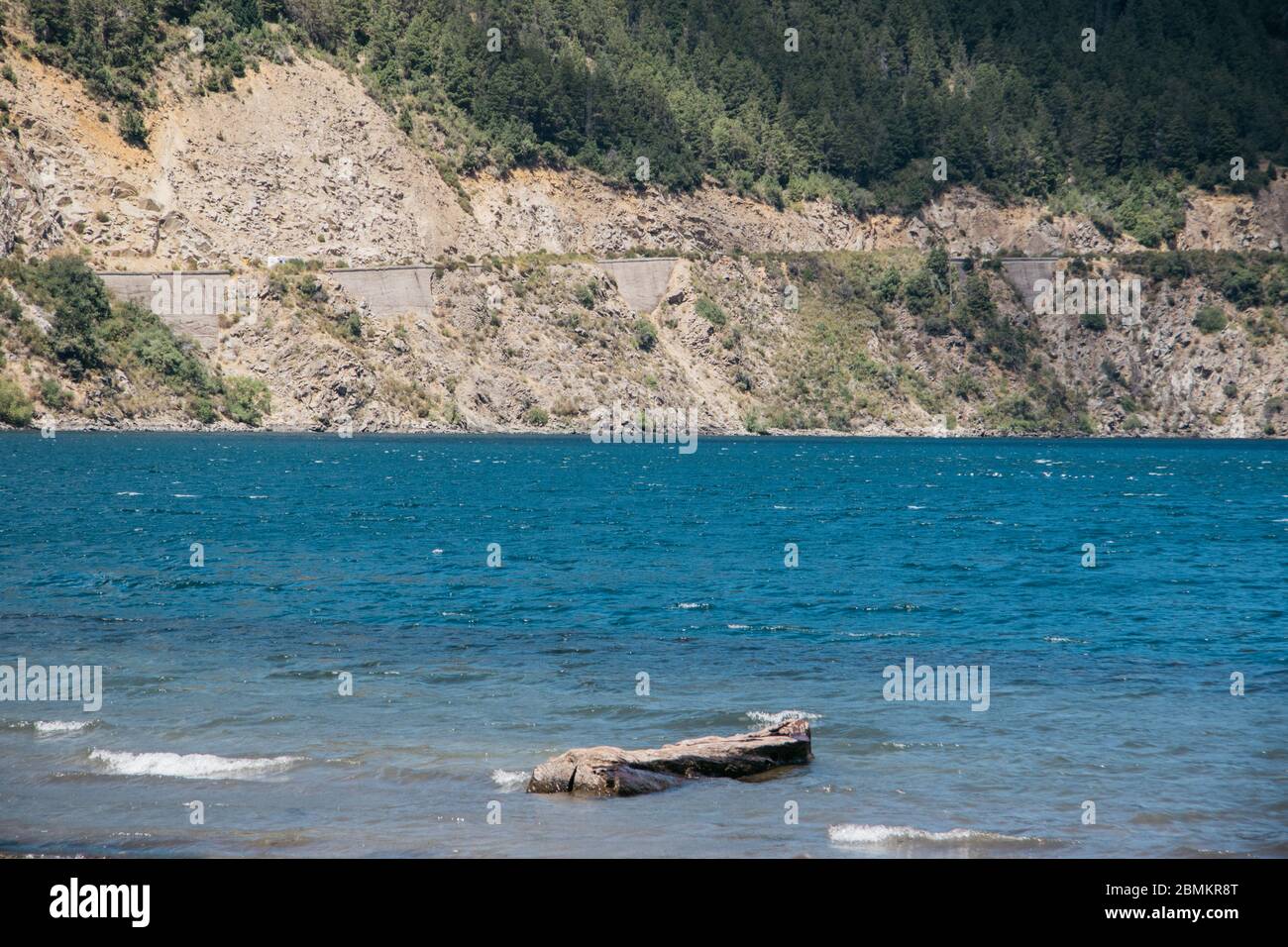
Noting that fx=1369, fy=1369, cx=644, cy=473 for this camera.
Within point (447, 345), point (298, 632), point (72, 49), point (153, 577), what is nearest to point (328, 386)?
point (447, 345)

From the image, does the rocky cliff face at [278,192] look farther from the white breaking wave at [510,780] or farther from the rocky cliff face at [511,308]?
the white breaking wave at [510,780]

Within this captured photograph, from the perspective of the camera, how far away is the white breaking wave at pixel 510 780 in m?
19.6

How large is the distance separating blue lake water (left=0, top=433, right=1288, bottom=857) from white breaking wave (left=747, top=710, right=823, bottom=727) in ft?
0.44

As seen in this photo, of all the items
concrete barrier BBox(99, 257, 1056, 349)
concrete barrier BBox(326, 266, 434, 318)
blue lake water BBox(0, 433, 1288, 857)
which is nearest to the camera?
blue lake water BBox(0, 433, 1288, 857)

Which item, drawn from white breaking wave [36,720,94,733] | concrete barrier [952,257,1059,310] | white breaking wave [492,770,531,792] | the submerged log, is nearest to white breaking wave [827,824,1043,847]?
the submerged log

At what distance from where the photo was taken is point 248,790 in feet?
63.2

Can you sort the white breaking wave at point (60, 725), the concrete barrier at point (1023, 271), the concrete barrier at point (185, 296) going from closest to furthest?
the white breaking wave at point (60, 725), the concrete barrier at point (185, 296), the concrete barrier at point (1023, 271)

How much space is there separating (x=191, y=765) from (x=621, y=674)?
10.3 metres

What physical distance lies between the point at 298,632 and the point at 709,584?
1586 centimetres

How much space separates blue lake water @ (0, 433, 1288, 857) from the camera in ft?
58.8

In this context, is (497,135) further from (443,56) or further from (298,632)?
(298,632)

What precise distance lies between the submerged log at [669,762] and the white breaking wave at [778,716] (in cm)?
226

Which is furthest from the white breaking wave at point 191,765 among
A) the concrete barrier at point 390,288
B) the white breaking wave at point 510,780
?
the concrete barrier at point 390,288

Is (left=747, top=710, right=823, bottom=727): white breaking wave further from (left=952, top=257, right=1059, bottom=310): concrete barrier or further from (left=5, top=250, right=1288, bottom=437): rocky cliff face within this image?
(left=952, top=257, right=1059, bottom=310): concrete barrier
